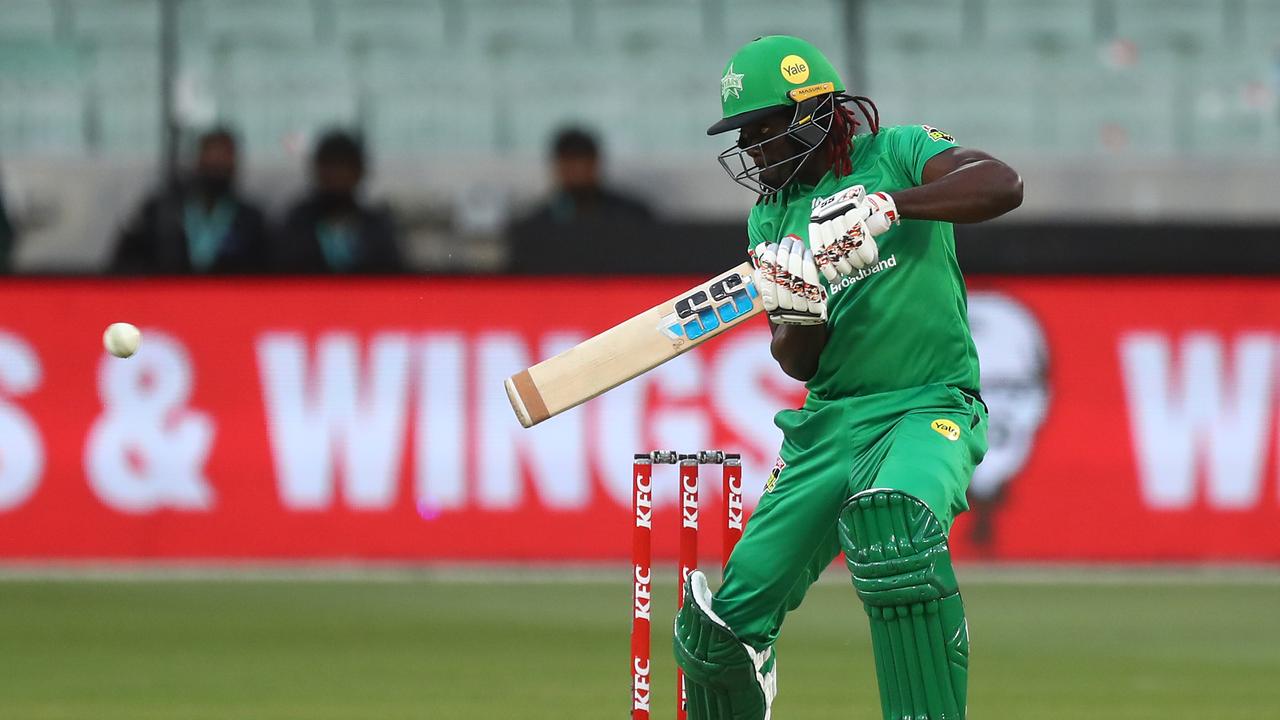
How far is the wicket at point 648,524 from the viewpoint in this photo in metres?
4.58

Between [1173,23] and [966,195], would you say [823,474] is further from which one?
[1173,23]

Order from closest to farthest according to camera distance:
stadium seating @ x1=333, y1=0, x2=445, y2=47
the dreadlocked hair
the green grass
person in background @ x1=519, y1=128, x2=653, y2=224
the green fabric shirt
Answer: the green fabric shirt, the dreadlocked hair, the green grass, person in background @ x1=519, y1=128, x2=653, y2=224, stadium seating @ x1=333, y1=0, x2=445, y2=47

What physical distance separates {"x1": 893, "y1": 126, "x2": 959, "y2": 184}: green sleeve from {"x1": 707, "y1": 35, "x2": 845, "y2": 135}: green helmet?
0.19m

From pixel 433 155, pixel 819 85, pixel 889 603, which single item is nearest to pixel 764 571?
pixel 889 603

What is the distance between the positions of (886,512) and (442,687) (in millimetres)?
2831

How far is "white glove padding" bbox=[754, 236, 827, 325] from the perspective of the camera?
13.8 feet

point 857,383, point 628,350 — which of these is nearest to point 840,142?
point 857,383

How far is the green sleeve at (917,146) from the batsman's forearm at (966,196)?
0.17 m

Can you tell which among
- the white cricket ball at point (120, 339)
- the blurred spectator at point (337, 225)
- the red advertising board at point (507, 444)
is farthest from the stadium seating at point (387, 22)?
the white cricket ball at point (120, 339)

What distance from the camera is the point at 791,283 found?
14.0 ft

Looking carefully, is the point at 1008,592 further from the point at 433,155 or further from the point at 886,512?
the point at 886,512

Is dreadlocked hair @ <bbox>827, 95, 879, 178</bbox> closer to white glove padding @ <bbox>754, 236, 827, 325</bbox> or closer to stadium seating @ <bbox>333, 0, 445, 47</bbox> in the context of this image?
white glove padding @ <bbox>754, 236, 827, 325</bbox>

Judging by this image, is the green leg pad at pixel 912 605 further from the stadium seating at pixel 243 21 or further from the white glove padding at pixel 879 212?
the stadium seating at pixel 243 21

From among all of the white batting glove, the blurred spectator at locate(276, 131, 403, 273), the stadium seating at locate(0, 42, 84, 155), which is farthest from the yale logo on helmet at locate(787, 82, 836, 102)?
the stadium seating at locate(0, 42, 84, 155)
